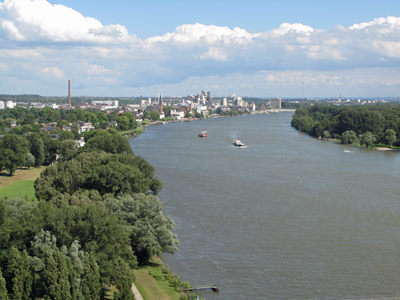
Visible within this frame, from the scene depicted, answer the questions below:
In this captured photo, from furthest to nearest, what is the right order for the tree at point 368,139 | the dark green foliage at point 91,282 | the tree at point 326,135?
the tree at point 326,135 → the tree at point 368,139 → the dark green foliage at point 91,282

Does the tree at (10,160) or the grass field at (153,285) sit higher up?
the tree at (10,160)

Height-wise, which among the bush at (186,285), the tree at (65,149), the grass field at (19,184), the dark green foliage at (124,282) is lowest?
the bush at (186,285)

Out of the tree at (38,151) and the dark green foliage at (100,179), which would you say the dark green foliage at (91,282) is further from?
the tree at (38,151)

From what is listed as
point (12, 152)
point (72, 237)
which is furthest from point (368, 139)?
point (72, 237)

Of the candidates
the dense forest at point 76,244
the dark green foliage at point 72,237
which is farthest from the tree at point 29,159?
the dark green foliage at point 72,237

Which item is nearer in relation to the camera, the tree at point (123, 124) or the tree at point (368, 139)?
the tree at point (368, 139)

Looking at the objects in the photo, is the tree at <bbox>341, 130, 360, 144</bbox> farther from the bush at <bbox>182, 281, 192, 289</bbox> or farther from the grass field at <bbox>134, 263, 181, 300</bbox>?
the bush at <bbox>182, 281, 192, 289</bbox>
